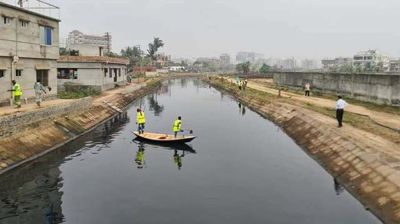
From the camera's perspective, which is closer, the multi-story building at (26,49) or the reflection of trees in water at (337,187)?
the reflection of trees in water at (337,187)

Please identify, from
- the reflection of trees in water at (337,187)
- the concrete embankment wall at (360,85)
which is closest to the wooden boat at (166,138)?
the reflection of trees in water at (337,187)

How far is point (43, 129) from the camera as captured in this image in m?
33.9

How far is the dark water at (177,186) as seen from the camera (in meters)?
19.8

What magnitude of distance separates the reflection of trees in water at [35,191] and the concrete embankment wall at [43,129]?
33.8 inches

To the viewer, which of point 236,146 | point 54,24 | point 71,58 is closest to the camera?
point 236,146

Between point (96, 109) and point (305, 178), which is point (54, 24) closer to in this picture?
point (96, 109)

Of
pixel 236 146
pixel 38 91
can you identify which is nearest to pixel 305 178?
pixel 236 146

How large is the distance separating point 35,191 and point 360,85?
43.0m

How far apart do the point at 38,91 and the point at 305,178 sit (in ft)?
84.6

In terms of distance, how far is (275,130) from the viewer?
152ft

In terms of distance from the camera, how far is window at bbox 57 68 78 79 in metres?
64.3

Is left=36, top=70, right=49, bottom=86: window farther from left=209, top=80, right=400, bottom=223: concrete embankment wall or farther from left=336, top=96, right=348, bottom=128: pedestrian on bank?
left=336, top=96, right=348, bottom=128: pedestrian on bank

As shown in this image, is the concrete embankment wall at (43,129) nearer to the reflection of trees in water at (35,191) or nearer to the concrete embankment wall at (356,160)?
the reflection of trees in water at (35,191)

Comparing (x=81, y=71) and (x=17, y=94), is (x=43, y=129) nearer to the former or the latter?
(x=17, y=94)
